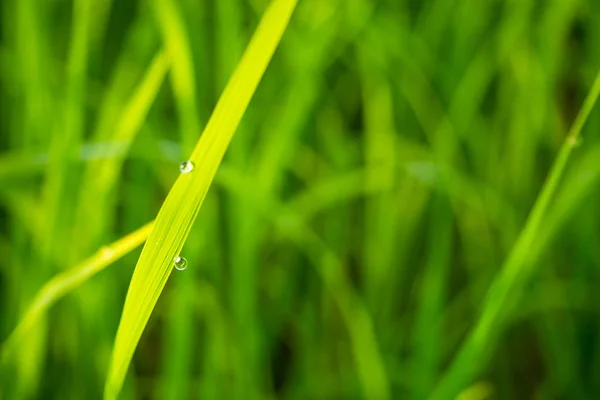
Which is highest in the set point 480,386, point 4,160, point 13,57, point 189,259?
point 13,57

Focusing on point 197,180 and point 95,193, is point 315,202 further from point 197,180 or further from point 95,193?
point 197,180

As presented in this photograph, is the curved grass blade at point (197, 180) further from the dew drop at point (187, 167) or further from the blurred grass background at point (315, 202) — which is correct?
the blurred grass background at point (315, 202)

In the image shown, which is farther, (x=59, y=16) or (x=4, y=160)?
(x=59, y=16)

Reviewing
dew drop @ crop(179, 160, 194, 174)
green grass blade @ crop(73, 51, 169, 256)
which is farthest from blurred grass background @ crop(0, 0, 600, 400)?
dew drop @ crop(179, 160, 194, 174)

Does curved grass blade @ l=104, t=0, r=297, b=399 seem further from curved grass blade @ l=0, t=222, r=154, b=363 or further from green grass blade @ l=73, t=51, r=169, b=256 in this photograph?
green grass blade @ l=73, t=51, r=169, b=256

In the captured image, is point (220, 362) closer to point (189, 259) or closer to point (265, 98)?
point (189, 259)

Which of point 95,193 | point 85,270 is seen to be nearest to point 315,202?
point 95,193

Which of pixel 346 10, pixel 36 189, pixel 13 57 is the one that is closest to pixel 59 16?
pixel 13 57
